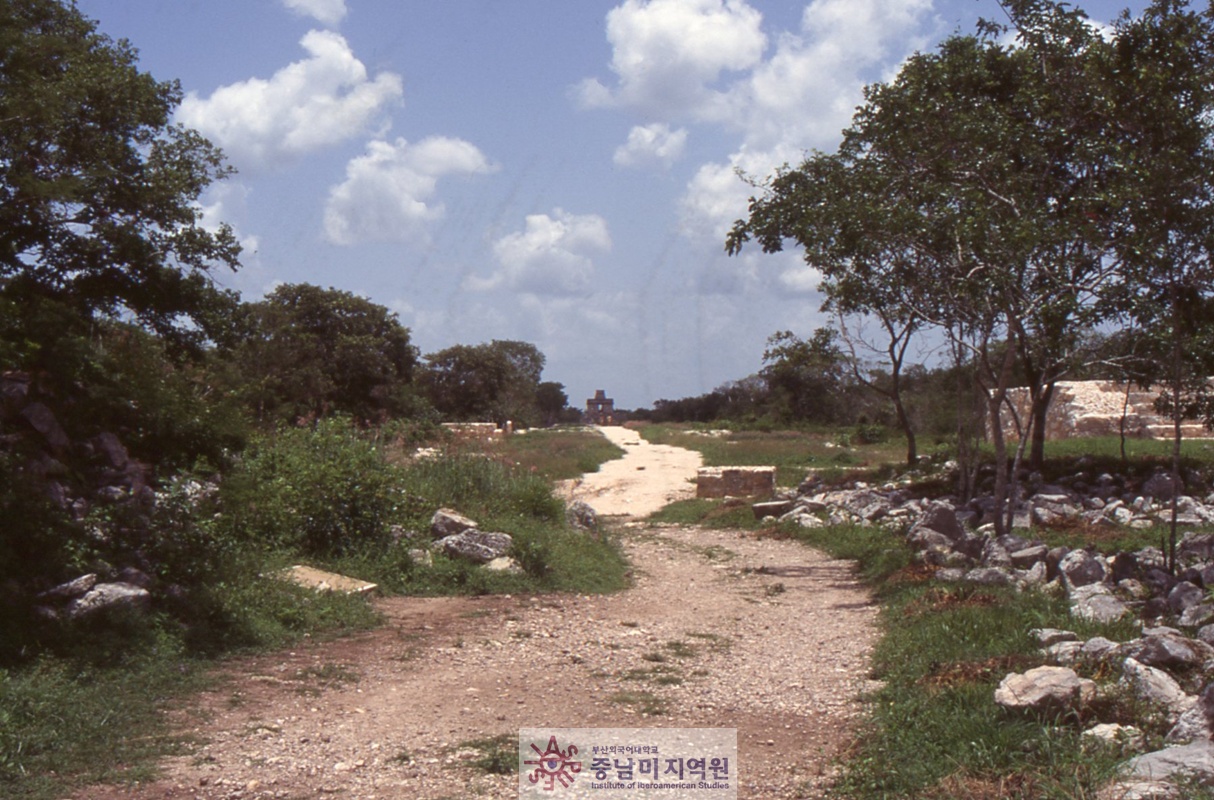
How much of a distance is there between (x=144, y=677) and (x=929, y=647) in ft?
16.0

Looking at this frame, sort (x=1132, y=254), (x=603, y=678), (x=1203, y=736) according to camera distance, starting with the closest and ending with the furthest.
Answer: (x=1203, y=736), (x=603, y=678), (x=1132, y=254)

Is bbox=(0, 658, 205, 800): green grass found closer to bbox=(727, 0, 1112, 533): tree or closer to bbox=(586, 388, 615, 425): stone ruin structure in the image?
bbox=(727, 0, 1112, 533): tree

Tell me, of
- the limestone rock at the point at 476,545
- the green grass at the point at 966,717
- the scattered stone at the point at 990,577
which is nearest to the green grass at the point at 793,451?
the limestone rock at the point at 476,545

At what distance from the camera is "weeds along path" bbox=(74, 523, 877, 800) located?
16.3ft

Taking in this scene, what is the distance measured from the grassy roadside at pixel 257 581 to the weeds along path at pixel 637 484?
4958mm

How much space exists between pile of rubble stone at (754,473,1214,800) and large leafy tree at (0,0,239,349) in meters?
7.26

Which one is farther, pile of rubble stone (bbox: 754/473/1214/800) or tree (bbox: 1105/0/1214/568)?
tree (bbox: 1105/0/1214/568)

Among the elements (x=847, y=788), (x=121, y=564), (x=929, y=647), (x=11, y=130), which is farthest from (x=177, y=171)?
(x=847, y=788)

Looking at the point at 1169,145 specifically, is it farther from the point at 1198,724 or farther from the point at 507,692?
the point at 507,692

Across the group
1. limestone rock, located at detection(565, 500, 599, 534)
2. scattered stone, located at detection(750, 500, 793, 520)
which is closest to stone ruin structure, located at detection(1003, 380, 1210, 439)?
scattered stone, located at detection(750, 500, 793, 520)

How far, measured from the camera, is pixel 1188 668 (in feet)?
18.8

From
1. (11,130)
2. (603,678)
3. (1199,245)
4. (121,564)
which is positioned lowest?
(603,678)

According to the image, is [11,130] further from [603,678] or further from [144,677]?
[603,678]

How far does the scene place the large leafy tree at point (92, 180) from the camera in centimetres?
834
